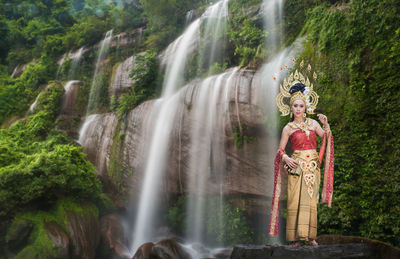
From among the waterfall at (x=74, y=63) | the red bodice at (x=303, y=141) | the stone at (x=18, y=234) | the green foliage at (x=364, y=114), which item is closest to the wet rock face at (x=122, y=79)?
the waterfall at (x=74, y=63)

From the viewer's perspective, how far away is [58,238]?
20.7ft

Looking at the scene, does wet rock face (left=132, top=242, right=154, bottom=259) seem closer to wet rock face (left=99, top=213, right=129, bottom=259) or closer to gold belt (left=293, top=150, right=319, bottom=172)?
wet rock face (left=99, top=213, right=129, bottom=259)

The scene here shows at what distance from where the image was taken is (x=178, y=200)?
865 cm

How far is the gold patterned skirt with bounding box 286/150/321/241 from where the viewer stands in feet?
12.2

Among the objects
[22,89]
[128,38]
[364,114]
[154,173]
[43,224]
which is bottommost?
[43,224]

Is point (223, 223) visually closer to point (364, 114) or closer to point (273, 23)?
point (364, 114)

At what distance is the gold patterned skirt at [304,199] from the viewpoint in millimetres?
3718

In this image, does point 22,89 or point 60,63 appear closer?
point 22,89

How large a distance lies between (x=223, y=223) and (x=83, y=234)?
3.47 metres

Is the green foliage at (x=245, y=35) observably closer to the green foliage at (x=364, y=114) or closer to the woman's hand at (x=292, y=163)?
the green foliage at (x=364, y=114)

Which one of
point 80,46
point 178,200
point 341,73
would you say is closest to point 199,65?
point 178,200

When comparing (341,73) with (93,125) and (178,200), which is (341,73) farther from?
(93,125)

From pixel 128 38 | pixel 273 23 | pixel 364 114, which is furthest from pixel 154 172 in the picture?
pixel 128 38

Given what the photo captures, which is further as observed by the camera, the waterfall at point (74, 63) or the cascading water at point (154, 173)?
the waterfall at point (74, 63)
